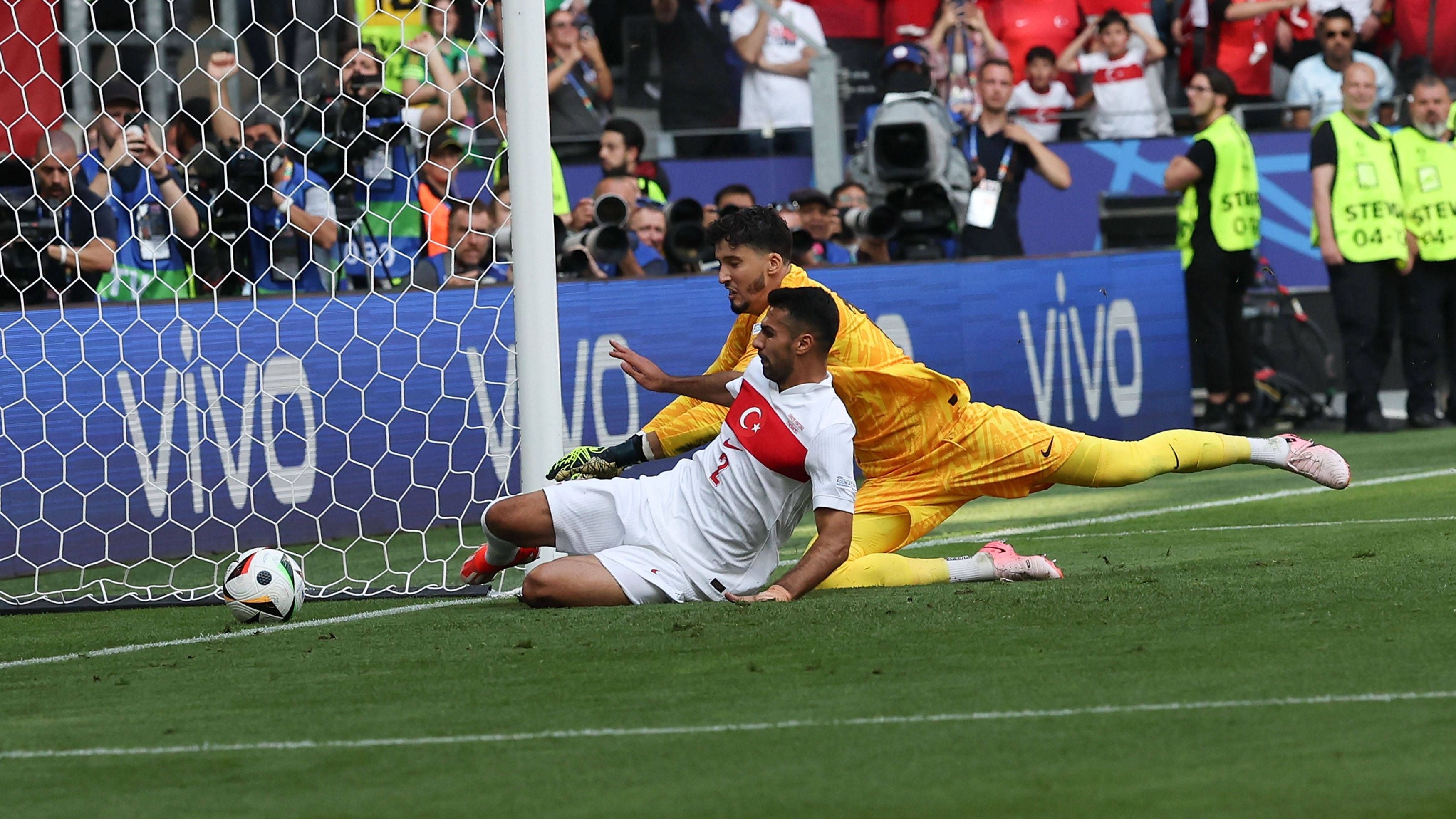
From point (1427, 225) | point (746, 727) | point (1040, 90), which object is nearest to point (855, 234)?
point (1040, 90)

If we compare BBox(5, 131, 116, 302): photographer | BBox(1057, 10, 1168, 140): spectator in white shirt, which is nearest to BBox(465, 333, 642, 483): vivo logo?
BBox(5, 131, 116, 302): photographer

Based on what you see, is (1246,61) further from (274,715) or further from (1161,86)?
(274,715)

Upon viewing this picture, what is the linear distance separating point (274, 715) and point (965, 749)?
64.0 inches

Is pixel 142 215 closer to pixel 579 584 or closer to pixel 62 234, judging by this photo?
pixel 62 234

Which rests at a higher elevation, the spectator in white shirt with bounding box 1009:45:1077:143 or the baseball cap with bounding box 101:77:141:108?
the spectator in white shirt with bounding box 1009:45:1077:143

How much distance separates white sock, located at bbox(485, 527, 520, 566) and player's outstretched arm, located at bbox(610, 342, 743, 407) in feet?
2.15

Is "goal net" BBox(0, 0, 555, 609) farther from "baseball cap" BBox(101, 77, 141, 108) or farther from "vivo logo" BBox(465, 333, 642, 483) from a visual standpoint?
"vivo logo" BBox(465, 333, 642, 483)

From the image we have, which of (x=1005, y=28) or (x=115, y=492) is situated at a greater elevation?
(x=1005, y=28)

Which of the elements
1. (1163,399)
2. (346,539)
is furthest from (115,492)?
(1163,399)

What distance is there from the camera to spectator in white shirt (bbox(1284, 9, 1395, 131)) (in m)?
14.2

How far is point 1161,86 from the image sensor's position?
14.2 meters

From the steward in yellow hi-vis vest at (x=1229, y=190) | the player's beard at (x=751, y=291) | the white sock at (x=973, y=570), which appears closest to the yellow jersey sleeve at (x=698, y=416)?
the player's beard at (x=751, y=291)

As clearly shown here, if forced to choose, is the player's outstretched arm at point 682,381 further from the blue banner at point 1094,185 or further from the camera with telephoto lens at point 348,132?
the blue banner at point 1094,185

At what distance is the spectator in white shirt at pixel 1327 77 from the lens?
1417 centimetres
